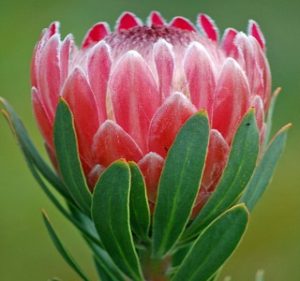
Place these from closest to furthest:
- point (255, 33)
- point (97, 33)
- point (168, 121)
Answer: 1. point (168, 121)
2. point (255, 33)
3. point (97, 33)

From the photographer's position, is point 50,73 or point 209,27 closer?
point 50,73

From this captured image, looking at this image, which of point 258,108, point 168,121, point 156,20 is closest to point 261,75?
point 258,108

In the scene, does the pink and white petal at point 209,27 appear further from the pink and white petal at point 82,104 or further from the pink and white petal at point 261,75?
the pink and white petal at point 82,104

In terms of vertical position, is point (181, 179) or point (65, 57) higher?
point (65, 57)

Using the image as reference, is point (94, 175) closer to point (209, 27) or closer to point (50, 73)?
point (50, 73)

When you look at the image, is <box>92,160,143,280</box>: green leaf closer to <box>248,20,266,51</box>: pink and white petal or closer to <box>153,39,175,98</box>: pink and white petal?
<box>153,39,175,98</box>: pink and white petal

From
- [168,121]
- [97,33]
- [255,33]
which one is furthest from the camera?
[97,33]

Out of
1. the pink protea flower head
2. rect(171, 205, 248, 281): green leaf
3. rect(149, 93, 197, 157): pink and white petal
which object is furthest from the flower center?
rect(171, 205, 248, 281): green leaf

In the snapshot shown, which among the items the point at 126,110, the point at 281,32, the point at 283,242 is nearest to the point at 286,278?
the point at 283,242

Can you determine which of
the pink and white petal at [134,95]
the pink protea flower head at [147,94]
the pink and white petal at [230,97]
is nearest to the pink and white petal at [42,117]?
the pink protea flower head at [147,94]
